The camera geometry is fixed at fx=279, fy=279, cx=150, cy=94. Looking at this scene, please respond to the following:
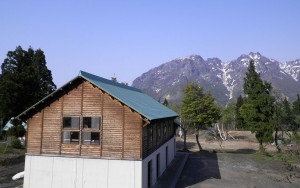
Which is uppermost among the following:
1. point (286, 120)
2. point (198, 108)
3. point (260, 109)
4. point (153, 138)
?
point (198, 108)

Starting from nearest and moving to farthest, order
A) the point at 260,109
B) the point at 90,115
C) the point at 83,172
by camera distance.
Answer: the point at 83,172 → the point at 90,115 → the point at 260,109

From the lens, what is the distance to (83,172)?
1977 centimetres

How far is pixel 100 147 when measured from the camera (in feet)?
64.2

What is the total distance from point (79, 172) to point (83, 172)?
314 mm

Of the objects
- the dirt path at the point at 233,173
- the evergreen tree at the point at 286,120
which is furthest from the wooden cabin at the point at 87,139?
the evergreen tree at the point at 286,120

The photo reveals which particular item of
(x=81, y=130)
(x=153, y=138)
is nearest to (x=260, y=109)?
(x=153, y=138)

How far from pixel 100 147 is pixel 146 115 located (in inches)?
159

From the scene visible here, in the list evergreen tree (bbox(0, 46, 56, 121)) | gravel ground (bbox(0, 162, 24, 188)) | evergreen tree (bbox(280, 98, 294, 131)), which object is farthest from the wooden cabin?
evergreen tree (bbox(0, 46, 56, 121))

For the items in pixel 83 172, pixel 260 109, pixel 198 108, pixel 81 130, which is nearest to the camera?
pixel 83 172

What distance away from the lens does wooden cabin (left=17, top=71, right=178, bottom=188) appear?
19062 mm

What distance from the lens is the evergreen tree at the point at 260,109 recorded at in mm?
41219

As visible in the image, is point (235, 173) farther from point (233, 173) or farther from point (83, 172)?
point (83, 172)

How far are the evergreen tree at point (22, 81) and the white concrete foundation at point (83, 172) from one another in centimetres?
3016

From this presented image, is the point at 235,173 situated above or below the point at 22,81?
below
